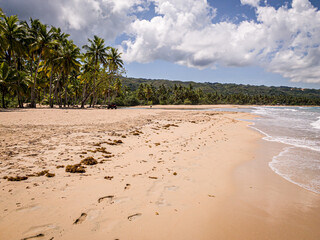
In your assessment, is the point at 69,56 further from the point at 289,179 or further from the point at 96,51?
the point at 289,179

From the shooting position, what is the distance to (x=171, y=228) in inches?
109

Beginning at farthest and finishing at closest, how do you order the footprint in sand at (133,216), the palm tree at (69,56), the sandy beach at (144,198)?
the palm tree at (69,56), the footprint in sand at (133,216), the sandy beach at (144,198)

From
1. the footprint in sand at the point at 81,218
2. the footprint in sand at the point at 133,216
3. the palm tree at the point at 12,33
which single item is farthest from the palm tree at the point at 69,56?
the footprint in sand at the point at 133,216

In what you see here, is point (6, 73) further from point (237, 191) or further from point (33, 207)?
point (237, 191)

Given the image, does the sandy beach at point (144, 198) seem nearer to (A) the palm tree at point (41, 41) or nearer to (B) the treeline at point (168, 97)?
(A) the palm tree at point (41, 41)

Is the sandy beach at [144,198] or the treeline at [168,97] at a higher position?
the treeline at [168,97]

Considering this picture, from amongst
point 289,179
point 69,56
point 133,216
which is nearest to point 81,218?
point 133,216

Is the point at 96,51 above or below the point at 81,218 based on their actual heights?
above

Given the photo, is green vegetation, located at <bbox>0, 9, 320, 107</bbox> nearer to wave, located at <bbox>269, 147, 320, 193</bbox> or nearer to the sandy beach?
the sandy beach

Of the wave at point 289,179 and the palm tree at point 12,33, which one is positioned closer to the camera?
the wave at point 289,179

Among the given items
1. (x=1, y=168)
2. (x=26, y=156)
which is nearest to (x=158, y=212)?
(x=1, y=168)

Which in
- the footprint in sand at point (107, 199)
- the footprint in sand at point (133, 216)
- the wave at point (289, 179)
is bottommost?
the wave at point (289, 179)

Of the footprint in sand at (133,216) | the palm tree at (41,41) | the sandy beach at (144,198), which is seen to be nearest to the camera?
the sandy beach at (144,198)

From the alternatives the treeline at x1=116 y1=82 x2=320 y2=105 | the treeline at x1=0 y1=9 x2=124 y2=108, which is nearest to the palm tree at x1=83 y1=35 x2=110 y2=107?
the treeline at x1=0 y1=9 x2=124 y2=108
